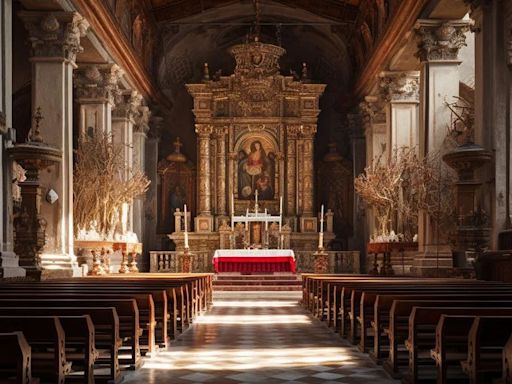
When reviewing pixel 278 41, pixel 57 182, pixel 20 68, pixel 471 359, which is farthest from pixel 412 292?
pixel 278 41

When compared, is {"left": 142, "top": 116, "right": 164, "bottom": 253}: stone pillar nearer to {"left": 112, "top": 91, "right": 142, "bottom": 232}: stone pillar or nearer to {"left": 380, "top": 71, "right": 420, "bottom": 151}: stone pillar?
{"left": 112, "top": 91, "right": 142, "bottom": 232}: stone pillar

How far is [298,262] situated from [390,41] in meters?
8.52

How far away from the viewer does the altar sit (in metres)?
21.8

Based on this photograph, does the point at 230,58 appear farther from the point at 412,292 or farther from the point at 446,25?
the point at 412,292

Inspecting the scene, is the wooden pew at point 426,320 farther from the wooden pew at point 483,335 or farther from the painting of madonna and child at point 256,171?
the painting of madonna and child at point 256,171

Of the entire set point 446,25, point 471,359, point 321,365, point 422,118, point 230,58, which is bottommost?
point 321,365

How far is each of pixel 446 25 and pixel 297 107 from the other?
36.1 ft

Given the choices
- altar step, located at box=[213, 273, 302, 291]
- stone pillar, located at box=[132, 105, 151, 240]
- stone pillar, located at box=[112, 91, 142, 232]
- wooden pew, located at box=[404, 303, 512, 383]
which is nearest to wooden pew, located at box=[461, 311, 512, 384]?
wooden pew, located at box=[404, 303, 512, 383]

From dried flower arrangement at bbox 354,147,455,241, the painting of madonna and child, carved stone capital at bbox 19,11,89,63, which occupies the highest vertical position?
carved stone capital at bbox 19,11,89,63

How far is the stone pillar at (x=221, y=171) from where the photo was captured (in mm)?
26797

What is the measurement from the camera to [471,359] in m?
4.53

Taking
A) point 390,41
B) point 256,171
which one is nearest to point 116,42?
point 390,41

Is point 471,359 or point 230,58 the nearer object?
point 471,359

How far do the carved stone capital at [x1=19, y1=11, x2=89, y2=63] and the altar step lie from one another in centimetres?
748
